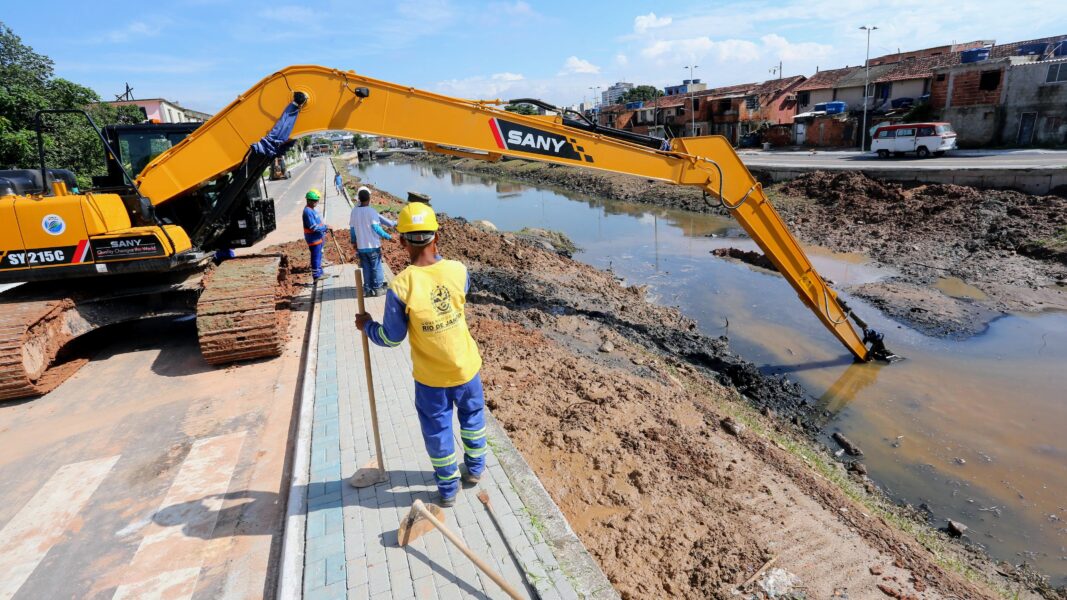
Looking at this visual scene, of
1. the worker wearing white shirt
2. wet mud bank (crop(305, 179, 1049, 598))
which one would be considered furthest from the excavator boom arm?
wet mud bank (crop(305, 179, 1049, 598))

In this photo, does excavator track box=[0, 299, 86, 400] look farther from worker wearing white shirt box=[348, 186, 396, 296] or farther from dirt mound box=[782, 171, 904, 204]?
dirt mound box=[782, 171, 904, 204]

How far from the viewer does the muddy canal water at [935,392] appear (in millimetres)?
5105

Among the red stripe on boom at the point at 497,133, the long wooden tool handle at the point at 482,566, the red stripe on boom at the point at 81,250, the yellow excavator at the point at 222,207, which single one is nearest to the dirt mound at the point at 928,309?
the yellow excavator at the point at 222,207

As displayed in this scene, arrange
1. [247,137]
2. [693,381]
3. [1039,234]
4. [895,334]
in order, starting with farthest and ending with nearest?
[1039,234] < [895,334] < [693,381] < [247,137]

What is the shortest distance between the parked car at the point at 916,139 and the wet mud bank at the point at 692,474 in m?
19.5

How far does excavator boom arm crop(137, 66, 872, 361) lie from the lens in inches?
253

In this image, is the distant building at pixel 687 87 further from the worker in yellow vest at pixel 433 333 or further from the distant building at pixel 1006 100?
the worker in yellow vest at pixel 433 333

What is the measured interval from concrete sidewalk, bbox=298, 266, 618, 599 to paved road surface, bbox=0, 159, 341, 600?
39 cm

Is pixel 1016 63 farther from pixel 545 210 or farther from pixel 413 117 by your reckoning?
pixel 413 117

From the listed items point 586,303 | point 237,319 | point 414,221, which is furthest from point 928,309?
point 237,319

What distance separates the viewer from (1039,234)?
41.0ft

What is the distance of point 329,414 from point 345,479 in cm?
115

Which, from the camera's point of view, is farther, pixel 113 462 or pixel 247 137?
pixel 247 137

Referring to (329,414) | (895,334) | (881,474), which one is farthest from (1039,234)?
(329,414)
